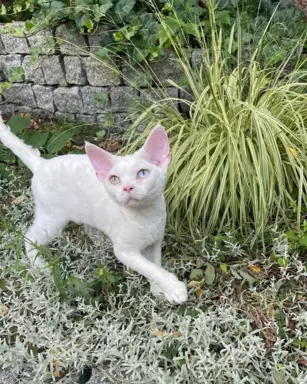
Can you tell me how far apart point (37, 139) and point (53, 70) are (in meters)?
0.50

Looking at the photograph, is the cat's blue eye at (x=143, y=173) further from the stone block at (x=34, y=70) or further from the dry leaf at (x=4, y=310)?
the stone block at (x=34, y=70)

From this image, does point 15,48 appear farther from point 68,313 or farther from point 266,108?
point 68,313

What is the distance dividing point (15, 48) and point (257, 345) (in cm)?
232

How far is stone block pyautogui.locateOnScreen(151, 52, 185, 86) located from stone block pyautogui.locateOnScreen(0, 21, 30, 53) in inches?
32.5

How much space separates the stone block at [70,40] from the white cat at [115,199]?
3.54 feet

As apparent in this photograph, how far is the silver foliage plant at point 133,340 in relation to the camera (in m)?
1.42

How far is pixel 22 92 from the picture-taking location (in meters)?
3.00

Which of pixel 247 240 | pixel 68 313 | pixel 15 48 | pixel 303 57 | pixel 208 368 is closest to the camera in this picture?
pixel 208 368

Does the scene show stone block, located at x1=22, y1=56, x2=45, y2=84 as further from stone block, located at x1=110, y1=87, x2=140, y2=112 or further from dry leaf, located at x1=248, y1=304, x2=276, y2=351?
dry leaf, located at x1=248, y1=304, x2=276, y2=351

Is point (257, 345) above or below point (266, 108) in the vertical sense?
below

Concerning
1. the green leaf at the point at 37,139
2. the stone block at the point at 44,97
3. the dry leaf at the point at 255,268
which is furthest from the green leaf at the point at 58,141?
the dry leaf at the point at 255,268

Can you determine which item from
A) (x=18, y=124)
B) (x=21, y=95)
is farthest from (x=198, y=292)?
(x=21, y=95)

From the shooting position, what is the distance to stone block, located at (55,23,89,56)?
8.70ft

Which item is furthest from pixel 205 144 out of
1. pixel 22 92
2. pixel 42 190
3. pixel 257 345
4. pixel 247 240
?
pixel 22 92
